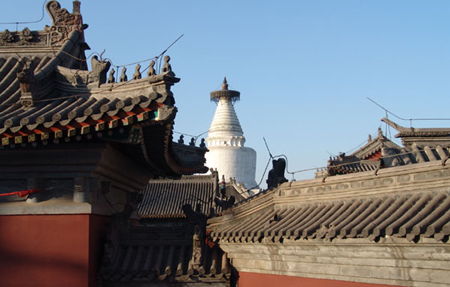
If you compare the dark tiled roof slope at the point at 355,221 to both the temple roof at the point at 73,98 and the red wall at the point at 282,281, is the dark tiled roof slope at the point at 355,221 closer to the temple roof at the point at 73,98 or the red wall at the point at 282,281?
the red wall at the point at 282,281

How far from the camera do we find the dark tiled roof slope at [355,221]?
21.8 ft

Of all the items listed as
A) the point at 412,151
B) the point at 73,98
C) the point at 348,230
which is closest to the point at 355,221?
the point at 348,230

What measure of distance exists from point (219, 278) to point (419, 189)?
3.77 meters

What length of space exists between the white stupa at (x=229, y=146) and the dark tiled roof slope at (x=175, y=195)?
91.8 feet

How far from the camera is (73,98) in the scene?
9.71 metres

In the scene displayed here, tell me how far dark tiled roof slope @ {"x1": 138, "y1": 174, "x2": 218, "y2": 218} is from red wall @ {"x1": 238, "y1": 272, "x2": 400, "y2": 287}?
2548 cm

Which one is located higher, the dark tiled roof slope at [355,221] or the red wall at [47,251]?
the dark tiled roof slope at [355,221]

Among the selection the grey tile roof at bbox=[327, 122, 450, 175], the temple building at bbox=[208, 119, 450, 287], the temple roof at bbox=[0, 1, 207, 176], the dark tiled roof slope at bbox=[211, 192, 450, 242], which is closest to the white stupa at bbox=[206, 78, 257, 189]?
A: the grey tile roof at bbox=[327, 122, 450, 175]

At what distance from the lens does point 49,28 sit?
477 inches

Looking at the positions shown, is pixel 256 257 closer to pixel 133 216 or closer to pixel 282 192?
pixel 282 192

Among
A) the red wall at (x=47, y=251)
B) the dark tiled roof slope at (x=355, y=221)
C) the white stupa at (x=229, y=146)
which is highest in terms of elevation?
the white stupa at (x=229, y=146)

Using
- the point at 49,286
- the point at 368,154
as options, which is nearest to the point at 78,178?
the point at 49,286

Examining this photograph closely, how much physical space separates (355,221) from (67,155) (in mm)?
4605

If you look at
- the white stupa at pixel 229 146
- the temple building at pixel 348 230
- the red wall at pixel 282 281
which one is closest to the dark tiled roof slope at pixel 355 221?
the temple building at pixel 348 230
